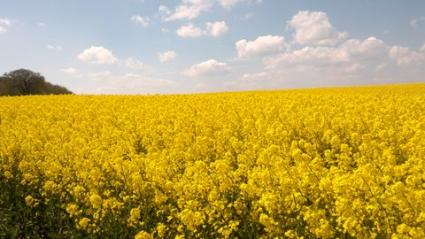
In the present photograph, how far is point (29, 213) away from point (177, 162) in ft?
8.29

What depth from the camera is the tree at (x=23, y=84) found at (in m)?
44.3

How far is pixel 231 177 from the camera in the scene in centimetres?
757

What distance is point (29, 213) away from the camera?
8.82 metres

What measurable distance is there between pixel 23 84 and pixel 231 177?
40424mm

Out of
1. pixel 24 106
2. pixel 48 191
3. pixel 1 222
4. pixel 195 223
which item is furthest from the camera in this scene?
pixel 24 106

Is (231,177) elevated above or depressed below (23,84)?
below

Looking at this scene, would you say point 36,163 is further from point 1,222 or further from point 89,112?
point 89,112

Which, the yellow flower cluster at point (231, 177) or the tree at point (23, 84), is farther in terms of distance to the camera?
the tree at point (23, 84)

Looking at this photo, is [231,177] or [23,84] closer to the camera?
[231,177]

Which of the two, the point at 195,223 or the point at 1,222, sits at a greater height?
the point at 195,223

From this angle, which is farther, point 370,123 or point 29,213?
point 370,123

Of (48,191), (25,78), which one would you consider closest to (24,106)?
(48,191)

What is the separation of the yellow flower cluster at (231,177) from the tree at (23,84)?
31.1 meters

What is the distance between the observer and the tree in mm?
44312
